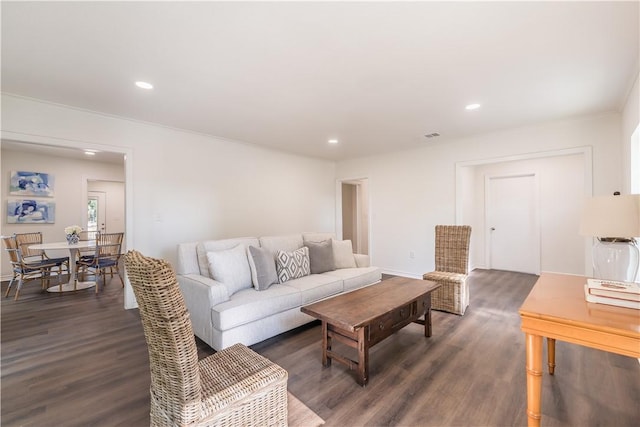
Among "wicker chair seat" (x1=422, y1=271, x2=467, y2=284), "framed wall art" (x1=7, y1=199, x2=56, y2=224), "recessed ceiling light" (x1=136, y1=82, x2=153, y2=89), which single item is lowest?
"wicker chair seat" (x1=422, y1=271, x2=467, y2=284)

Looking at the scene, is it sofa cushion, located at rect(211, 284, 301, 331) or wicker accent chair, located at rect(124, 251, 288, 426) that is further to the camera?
sofa cushion, located at rect(211, 284, 301, 331)

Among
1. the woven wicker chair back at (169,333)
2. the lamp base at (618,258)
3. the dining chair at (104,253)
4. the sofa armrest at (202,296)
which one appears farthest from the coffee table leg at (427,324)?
the dining chair at (104,253)

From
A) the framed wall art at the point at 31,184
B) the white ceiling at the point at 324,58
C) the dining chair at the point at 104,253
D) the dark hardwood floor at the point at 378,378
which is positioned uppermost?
the white ceiling at the point at 324,58

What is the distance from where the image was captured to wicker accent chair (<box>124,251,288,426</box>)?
1.12m

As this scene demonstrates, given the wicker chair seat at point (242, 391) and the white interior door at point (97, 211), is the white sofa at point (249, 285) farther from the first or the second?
the white interior door at point (97, 211)

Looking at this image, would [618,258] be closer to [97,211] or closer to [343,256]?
[343,256]

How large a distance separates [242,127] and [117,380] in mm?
3094

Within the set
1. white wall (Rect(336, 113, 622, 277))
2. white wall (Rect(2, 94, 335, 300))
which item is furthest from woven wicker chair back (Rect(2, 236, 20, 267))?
white wall (Rect(336, 113, 622, 277))

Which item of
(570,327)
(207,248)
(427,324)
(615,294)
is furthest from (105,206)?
(615,294)

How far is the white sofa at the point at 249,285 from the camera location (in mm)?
2410

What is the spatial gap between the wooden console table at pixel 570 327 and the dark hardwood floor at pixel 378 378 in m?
0.49

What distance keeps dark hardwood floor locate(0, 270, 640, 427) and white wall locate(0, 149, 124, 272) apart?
3320 millimetres

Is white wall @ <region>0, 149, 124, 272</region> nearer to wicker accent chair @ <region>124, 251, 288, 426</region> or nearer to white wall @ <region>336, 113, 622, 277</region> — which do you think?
white wall @ <region>336, 113, 622, 277</region>

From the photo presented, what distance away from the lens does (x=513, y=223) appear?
5.54m
